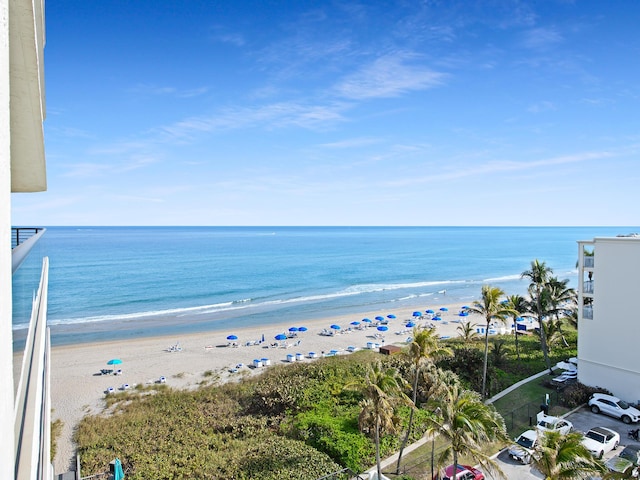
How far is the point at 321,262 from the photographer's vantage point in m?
105

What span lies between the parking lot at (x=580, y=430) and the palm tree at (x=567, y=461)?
16.2 feet

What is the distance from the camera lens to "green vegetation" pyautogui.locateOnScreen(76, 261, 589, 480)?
1570cm

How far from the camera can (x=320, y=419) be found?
63.1ft

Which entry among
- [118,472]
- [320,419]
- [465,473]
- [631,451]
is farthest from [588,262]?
[118,472]

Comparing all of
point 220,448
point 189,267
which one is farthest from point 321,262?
point 220,448

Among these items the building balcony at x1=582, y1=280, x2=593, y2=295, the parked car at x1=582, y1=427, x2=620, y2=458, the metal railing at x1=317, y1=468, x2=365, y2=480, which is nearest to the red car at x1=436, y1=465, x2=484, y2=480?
the metal railing at x1=317, y1=468, x2=365, y2=480

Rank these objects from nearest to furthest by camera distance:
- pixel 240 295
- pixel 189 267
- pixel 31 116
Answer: pixel 31 116
pixel 240 295
pixel 189 267

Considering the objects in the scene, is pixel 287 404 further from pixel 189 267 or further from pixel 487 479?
pixel 189 267

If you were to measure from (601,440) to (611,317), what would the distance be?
26.4 feet

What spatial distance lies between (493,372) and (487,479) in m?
10.7

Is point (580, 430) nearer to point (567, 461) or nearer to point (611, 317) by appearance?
point (611, 317)

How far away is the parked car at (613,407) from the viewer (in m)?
21.0

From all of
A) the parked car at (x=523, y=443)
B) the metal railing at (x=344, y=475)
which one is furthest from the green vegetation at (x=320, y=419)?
the parked car at (x=523, y=443)

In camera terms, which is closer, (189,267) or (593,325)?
(593,325)
